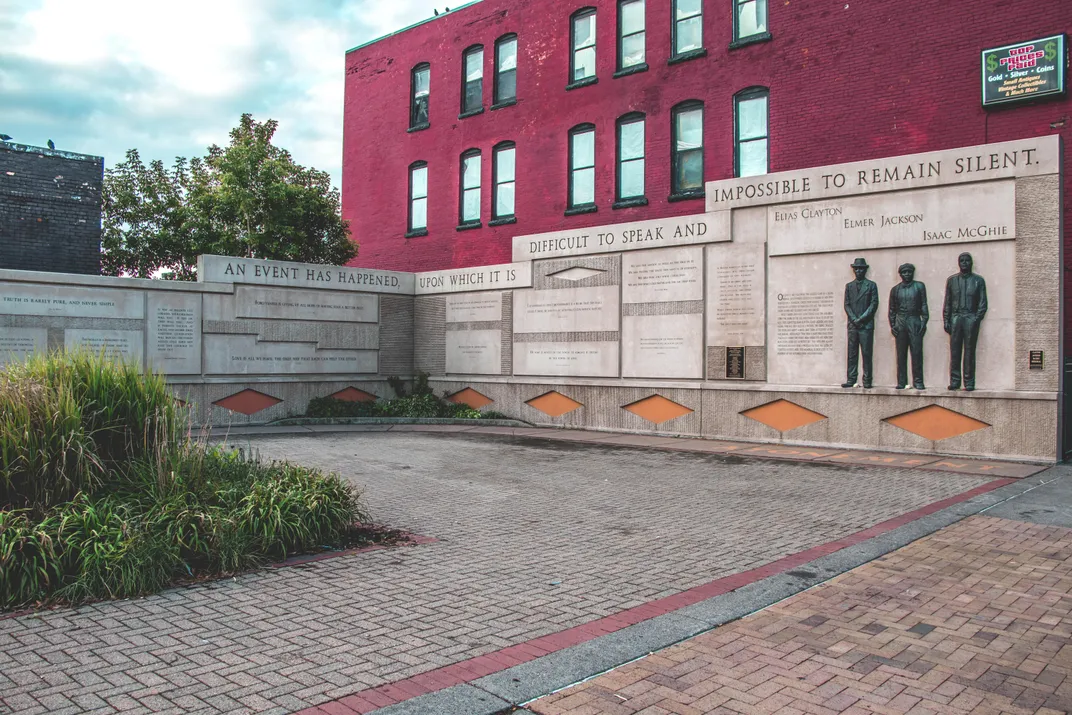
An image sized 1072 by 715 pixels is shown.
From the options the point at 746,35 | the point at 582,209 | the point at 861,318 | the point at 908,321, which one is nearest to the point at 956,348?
the point at 908,321

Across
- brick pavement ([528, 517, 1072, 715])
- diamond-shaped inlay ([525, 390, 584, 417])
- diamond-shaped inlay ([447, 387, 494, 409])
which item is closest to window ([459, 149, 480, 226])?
diamond-shaped inlay ([447, 387, 494, 409])

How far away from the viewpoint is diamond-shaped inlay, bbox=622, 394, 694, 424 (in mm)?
16672

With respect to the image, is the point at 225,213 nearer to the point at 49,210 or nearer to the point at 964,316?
the point at 49,210

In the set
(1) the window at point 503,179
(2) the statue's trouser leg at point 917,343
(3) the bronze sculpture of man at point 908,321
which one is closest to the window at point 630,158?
(1) the window at point 503,179

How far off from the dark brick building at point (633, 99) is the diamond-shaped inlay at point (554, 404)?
17.5 feet

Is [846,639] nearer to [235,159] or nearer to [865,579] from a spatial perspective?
[865,579]

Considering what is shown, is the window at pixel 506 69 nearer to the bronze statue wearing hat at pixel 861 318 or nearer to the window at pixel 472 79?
the window at pixel 472 79

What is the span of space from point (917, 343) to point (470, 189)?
48.3ft

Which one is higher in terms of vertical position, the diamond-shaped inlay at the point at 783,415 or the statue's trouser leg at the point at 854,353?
the statue's trouser leg at the point at 854,353

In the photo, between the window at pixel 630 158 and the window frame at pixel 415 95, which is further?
the window frame at pixel 415 95

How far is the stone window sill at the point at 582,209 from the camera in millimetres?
21781

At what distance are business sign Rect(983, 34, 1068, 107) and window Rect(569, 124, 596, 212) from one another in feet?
31.0

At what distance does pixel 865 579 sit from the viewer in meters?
6.22

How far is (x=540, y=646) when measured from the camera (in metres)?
4.71
